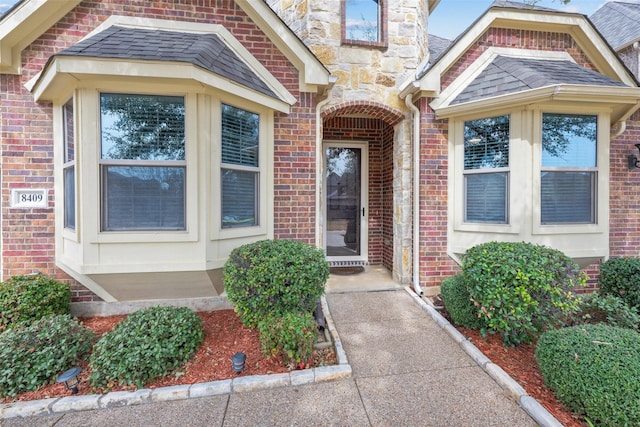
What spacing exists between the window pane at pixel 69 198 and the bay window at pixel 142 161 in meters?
0.74

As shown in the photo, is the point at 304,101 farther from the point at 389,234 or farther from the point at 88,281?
the point at 88,281

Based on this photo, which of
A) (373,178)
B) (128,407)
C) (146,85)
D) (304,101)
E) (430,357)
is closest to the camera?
(128,407)

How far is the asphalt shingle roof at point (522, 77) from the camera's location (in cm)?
396

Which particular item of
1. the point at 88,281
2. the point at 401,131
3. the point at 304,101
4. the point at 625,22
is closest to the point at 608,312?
the point at 401,131

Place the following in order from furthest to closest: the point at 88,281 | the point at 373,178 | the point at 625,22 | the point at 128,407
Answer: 1. the point at 625,22
2. the point at 373,178
3. the point at 88,281
4. the point at 128,407

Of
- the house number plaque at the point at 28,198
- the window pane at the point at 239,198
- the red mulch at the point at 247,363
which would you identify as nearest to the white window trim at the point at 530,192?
the red mulch at the point at 247,363

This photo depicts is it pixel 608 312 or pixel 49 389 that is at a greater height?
pixel 608 312

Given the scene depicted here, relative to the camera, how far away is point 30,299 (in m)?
3.42

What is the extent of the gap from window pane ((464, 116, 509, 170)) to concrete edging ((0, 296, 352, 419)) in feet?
11.9

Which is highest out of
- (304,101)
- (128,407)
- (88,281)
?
(304,101)

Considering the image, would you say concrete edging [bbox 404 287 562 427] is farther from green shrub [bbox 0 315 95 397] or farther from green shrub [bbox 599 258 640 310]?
green shrub [bbox 0 315 95 397]

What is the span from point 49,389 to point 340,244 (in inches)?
182

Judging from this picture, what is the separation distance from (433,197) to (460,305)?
1.77 metres

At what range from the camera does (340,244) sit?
609 centimetres
